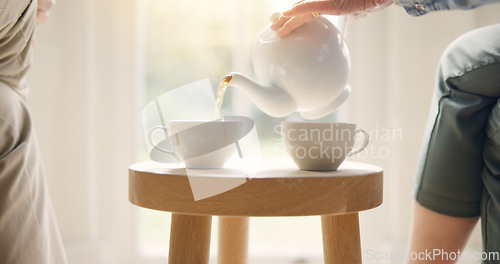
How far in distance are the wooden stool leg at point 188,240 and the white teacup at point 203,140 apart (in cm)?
8

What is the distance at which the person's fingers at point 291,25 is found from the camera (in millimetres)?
753

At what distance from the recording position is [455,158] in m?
0.86

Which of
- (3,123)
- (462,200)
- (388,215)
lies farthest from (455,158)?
(3,123)

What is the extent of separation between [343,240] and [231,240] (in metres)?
0.30

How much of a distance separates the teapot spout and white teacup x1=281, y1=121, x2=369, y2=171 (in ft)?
0.11

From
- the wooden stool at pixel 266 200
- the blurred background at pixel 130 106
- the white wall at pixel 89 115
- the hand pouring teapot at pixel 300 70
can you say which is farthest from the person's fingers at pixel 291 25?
the white wall at pixel 89 115

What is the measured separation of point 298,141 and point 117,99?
90cm

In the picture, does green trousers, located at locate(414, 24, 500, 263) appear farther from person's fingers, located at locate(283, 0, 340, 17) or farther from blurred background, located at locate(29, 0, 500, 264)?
blurred background, located at locate(29, 0, 500, 264)

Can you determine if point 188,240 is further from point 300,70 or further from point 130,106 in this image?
point 130,106

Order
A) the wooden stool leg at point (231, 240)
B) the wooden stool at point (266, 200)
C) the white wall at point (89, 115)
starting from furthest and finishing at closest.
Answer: the white wall at point (89, 115) → the wooden stool leg at point (231, 240) → the wooden stool at point (266, 200)

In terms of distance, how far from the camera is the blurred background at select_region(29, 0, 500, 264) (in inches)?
54.7

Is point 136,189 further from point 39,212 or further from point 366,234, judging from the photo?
point 366,234

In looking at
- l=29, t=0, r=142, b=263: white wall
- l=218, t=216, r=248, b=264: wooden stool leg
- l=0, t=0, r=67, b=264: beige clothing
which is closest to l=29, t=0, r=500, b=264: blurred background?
l=29, t=0, r=142, b=263: white wall

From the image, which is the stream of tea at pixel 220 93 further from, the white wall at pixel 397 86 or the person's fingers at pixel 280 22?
the white wall at pixel 397 86
